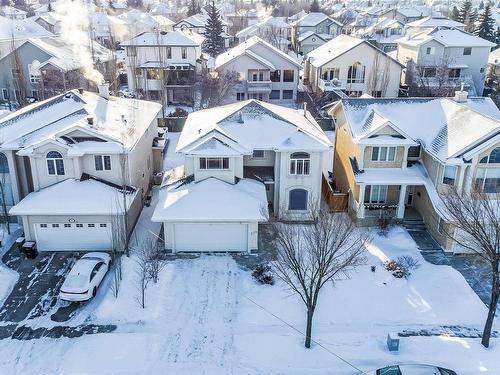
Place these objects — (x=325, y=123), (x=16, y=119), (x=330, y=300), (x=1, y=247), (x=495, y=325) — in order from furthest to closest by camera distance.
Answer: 1. (x=325, y=123)
2. (x=16, y=119)
3. (x=1, y=247)
4. (x=330, y=300)
5. (x=495, y=325)

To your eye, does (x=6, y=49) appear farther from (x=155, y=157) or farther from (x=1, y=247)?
(x=1, y=247)

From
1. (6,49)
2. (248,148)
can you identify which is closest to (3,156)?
(248,148)

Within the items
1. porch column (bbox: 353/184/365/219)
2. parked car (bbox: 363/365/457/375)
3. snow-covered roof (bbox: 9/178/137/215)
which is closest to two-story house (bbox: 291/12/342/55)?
porch column (bbox: 353/184/365/219)

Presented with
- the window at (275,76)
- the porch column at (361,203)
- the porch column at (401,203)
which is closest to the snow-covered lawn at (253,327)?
the porch column at (361,203)

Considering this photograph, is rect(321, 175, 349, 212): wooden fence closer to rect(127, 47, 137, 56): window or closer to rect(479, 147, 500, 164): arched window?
rect(479, 147, 500, 164): arched window

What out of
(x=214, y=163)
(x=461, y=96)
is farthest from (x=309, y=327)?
(x=461, y=96)
